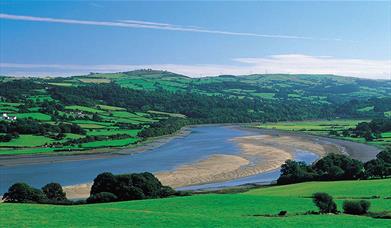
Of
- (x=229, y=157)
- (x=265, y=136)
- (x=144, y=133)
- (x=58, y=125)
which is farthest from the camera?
(x=265, y=136)

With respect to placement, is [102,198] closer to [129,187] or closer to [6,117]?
[129,187]

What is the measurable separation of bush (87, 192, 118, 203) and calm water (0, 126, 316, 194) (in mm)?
17981

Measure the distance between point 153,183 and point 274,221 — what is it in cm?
2008

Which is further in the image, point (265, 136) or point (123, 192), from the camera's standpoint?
point (265, 136)

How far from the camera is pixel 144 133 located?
398 feet

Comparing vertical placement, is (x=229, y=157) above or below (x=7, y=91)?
below

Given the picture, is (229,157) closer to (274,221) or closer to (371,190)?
(371,190)

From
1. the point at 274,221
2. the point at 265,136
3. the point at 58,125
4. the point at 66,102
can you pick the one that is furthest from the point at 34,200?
the point at 66,102

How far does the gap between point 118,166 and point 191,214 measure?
48151mm

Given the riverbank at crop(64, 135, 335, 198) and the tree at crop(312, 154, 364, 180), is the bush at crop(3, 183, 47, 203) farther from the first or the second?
the tree at crop(312, 154, 364, 180)

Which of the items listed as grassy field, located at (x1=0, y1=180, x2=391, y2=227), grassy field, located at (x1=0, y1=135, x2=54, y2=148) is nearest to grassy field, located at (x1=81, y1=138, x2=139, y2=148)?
grassy field, located at (x1=0, y1=135, x2=54, y2=148)

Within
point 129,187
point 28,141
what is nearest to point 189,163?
point 129,187

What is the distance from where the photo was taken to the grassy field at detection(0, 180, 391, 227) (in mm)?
24656

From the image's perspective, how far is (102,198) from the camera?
4181 cm
